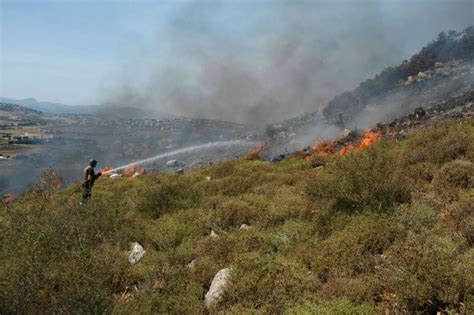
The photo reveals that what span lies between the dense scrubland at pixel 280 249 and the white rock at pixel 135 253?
0.19m

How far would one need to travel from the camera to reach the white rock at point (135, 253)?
7.81 m

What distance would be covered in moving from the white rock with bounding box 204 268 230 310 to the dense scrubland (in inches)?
4.8

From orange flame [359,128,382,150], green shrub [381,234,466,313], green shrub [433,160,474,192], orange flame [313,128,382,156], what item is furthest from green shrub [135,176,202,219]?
orange flame [359,128,382,150]

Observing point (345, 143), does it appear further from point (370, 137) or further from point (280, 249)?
point (280, 249)

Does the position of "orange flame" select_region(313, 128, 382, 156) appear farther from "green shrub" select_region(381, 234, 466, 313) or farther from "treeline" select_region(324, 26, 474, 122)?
"green shrub" select_region(381, 234, 466, 313)

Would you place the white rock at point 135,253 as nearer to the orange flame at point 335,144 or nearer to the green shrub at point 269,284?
the green shrub at point 269,284

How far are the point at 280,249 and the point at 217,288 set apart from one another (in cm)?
166

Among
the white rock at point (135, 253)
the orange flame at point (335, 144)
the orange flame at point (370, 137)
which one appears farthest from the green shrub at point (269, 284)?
the orange flame at point (370, 137)

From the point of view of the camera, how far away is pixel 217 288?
230 inches

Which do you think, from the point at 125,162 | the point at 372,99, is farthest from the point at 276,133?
the point at 125,162

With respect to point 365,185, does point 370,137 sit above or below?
above

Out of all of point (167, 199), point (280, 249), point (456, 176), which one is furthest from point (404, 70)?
point (280, 249)

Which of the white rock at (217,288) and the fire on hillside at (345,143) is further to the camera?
the fire on hillside at (345,143)

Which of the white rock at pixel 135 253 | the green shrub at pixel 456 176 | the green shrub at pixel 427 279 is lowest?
the white rock at pixel 135 253
